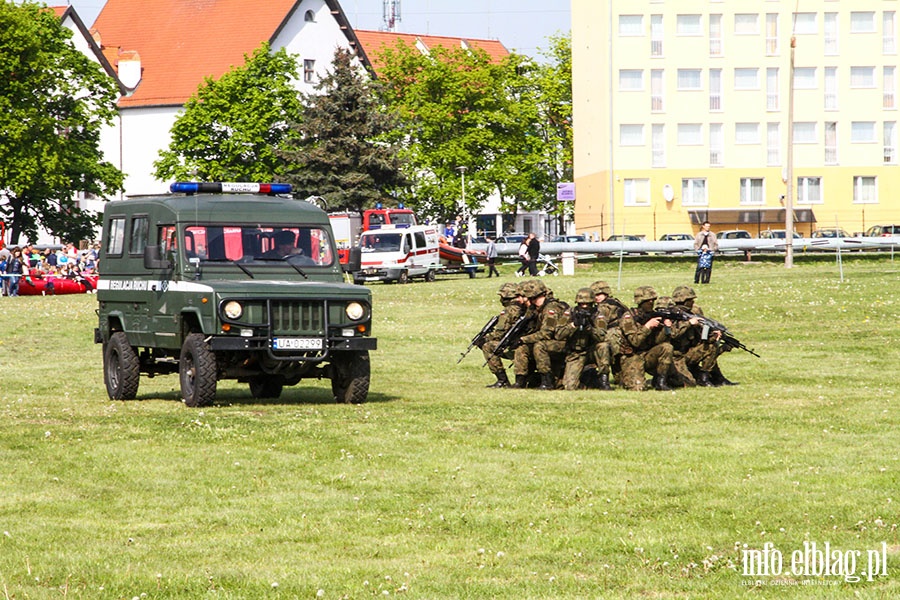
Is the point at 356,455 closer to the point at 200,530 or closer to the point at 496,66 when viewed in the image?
the point at 200,530

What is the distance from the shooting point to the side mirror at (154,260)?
16.6 m

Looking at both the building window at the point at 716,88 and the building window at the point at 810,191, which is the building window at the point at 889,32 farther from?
the building window at the point at 716,88

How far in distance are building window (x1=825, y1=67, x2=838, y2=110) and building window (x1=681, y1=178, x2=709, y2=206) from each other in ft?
26.5

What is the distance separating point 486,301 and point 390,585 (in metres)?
31.3

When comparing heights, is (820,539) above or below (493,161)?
below

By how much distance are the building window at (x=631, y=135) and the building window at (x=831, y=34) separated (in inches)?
436

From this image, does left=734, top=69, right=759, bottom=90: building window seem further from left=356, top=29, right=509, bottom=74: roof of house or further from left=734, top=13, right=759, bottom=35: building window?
left=356, top=29, right=509, bottom=74: roof of house

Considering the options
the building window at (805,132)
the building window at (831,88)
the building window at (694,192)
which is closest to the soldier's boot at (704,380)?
the building window at (694,192)

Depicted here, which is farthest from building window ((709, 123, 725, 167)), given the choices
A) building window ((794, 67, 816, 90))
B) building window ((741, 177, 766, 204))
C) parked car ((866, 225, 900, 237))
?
parked car ((866, 225, 900, 237))

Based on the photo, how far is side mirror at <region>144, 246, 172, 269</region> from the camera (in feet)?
54.4

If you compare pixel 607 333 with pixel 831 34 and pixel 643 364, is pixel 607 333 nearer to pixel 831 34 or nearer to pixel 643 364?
pixel 643 364

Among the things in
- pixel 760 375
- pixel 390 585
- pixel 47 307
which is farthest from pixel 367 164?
pixel 390 585

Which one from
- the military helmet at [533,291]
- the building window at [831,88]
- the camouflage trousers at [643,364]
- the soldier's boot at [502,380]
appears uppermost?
the building window at [831,88]

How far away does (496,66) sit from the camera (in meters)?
94.6
